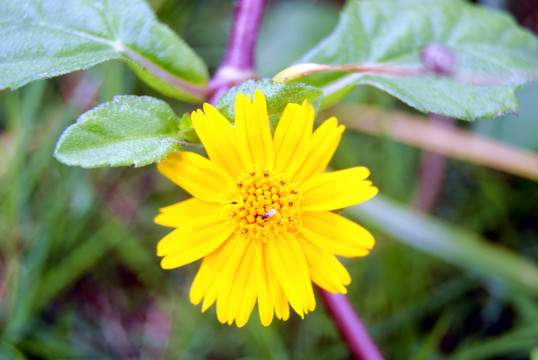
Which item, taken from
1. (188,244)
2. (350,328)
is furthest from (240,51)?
(350,328)

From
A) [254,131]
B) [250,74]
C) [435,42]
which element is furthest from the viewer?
[435,42]

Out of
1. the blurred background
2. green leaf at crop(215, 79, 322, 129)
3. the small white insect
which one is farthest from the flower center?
the blurred background

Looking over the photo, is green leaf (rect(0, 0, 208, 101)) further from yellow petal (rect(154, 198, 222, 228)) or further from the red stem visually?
yellow petal (rect(154, 198, 222, 228))

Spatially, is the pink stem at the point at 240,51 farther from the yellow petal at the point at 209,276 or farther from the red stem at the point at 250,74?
the yellow petal at the point at 209,276

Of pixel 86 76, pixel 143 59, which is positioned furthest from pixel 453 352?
pixel 86 76

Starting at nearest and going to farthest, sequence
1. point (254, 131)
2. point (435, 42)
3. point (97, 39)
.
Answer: point (254, 131), point (97, 39), point (435, 42)

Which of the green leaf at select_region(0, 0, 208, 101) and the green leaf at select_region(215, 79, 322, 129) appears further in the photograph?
the green leaf at select_region(0, 0, 208, 101)

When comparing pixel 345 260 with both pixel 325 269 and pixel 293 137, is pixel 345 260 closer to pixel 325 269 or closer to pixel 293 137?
pixel 325 269
